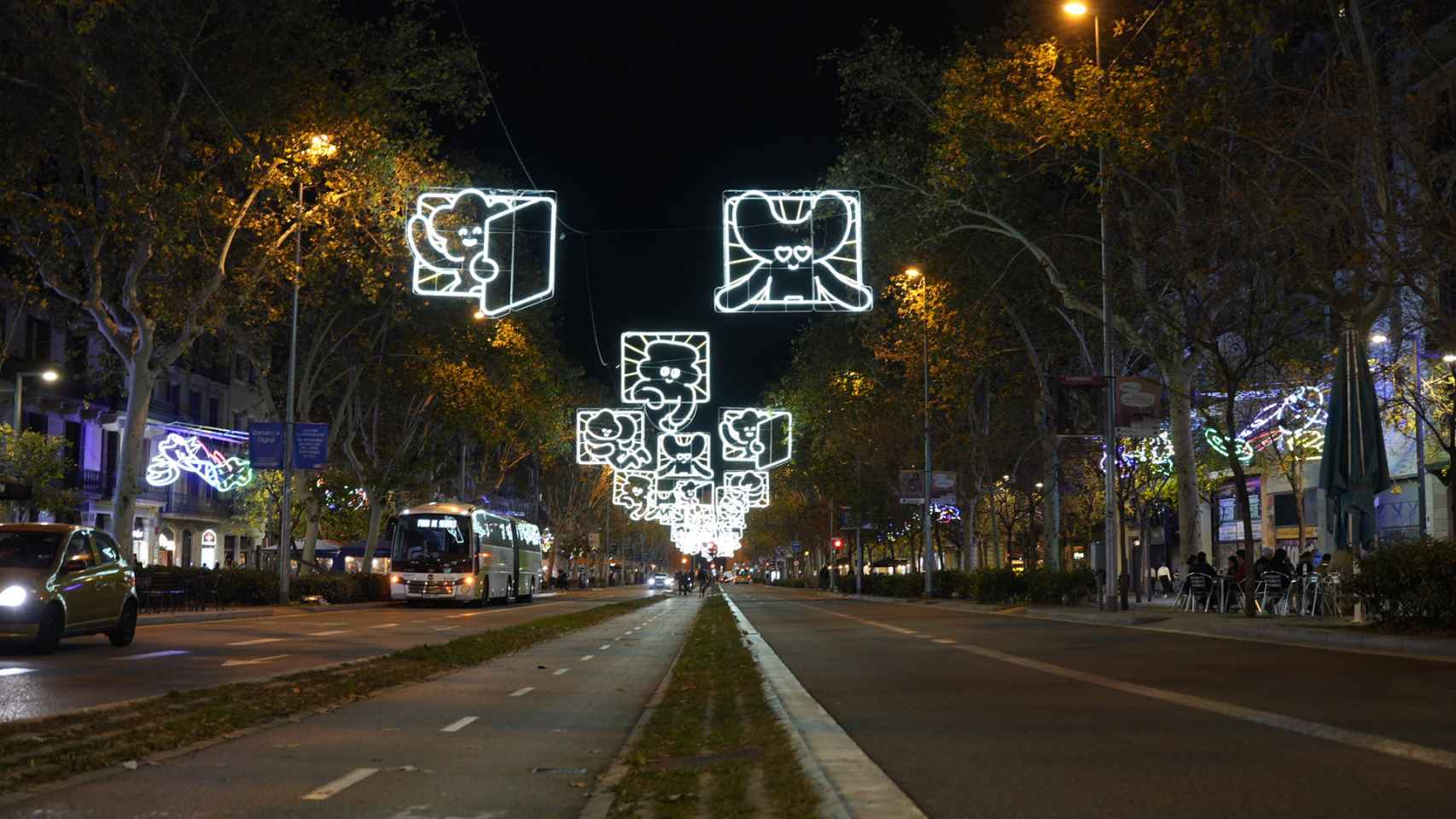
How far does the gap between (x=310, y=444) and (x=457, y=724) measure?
3101 centimetres

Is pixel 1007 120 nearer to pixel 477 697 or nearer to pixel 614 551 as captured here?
pixel 477 697

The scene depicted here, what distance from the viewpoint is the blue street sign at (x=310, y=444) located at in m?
40.9

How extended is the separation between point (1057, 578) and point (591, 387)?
54.5 m

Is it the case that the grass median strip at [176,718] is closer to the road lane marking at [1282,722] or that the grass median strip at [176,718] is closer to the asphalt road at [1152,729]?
the asphalt road at [1152,729]

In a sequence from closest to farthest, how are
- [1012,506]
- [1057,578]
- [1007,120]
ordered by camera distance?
1. [1007,120]
2. [1057,578]
3. [1012,506]

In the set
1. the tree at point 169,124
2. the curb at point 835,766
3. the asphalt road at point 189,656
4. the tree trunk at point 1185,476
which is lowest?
the asphalt road at point 189,656

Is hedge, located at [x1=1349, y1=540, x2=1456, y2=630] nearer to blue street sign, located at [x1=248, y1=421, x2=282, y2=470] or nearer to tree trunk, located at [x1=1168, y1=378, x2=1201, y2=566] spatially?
tree trunk, located at [x1=1168, y1=378, x2=1201, y2=566]

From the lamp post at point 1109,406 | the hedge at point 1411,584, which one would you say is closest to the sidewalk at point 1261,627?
the hedge at point 1411,584

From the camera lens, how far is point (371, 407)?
2190 inches

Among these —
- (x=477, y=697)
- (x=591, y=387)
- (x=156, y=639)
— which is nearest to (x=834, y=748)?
(x=477, y=697)

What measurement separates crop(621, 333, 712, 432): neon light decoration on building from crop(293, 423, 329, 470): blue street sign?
10.1 metres

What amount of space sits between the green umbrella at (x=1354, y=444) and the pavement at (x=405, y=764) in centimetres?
1387

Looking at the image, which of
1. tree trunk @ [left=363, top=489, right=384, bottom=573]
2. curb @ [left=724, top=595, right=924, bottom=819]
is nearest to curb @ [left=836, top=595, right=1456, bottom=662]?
curb @ [left=724, top=595, right=924, bottom=819]

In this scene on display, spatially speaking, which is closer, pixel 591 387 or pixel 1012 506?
pixel 1012 506
